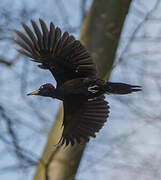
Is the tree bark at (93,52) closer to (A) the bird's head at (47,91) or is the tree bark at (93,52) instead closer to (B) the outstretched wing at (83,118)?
(B) the outstretched wing at (83,118)

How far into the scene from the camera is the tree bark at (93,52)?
5.95m

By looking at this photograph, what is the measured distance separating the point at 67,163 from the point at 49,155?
0.27 m

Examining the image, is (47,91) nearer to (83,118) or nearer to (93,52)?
(83,118)

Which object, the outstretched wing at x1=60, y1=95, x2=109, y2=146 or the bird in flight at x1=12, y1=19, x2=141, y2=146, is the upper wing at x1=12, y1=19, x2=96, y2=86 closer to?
the bird in flight at x1=12, y1=19, x2=141, y2=146

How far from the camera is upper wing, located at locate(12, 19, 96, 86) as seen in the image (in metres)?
5.41

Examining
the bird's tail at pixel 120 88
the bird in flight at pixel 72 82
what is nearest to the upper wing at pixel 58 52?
the bird in flight at pixel 72 82

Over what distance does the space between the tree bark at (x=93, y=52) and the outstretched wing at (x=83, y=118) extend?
214mm

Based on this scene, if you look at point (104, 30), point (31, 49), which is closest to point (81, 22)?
point (104, 30)

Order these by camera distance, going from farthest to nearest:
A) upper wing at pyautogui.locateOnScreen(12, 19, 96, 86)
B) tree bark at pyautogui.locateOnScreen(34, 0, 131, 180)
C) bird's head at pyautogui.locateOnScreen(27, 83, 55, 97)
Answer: tree bark at pyautogui.locateOnScreen(34, 0, 131, 180) < bird's head at pyautogui.locateOnScreen(27, 83, 55, 97) < upper wing at pyautogui.locateOnScreen(12, 19, 96, 86)

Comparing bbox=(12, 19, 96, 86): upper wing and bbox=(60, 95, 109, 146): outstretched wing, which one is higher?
bbox=(12, 19, 96, 86): upper wing

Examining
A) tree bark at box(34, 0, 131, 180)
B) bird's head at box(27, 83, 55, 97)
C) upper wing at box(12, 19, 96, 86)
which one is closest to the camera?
upper wing at box(12, 19, 96, 86)

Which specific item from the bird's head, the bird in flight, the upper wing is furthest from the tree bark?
the bird's head

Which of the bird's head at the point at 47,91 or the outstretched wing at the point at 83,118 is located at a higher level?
the bird's head at the point at 47,91

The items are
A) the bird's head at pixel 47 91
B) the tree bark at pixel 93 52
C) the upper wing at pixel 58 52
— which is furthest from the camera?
the tree bark at pixel 93 52
